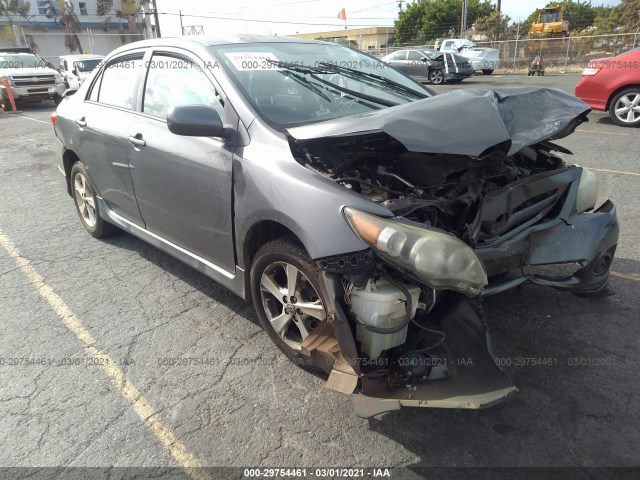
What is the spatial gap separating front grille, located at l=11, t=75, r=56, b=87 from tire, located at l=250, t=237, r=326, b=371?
730 inches

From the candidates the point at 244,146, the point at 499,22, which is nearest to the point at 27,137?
the point at 244,146

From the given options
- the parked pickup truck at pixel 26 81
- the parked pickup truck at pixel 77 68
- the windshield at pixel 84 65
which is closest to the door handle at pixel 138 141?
the parked pickup truck at pixel 26 81

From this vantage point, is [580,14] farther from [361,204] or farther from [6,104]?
[361,204]

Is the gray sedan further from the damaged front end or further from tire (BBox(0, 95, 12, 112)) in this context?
the damaged front end

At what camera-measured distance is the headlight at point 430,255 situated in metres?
2.05

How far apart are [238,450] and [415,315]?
42.6 inches

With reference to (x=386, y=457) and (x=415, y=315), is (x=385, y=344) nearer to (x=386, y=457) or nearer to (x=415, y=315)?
(x=415, y=315)

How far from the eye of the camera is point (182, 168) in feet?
10.3

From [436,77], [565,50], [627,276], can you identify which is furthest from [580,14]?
[627,276]

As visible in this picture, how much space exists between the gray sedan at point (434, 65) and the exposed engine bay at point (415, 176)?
809 inches

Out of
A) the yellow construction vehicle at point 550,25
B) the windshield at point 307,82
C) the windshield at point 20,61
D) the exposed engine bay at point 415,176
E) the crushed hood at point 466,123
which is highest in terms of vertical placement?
the yellow construction vehicle at point 550,25

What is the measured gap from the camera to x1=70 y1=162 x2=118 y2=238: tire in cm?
466

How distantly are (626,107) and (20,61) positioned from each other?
20.2 metres

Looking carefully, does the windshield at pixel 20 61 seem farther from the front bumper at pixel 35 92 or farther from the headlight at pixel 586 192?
the headlight at pixel 586 192
